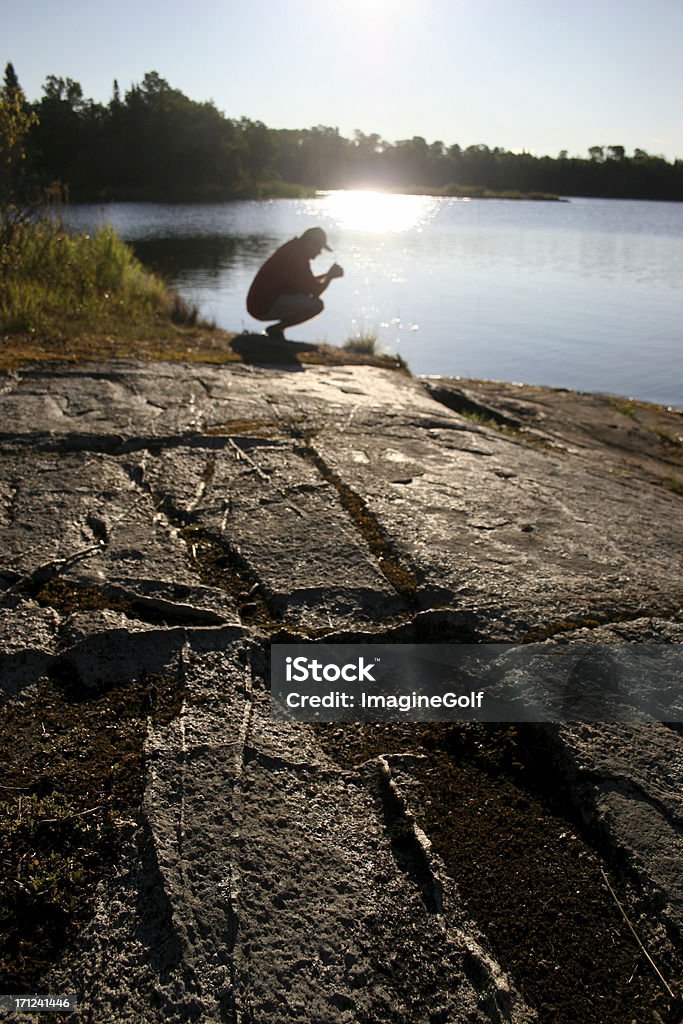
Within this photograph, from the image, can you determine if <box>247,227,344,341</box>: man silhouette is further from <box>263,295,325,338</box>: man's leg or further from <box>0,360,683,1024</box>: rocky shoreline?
<box>0,360,683,1024</box>: rocky shoreline

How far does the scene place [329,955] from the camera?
4.23 feet

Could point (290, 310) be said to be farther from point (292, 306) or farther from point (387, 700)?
point (387, 700)

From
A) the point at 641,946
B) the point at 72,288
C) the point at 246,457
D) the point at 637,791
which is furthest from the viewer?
the point at 72,288

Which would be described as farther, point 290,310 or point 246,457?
point 290,310

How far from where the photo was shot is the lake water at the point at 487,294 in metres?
10.9

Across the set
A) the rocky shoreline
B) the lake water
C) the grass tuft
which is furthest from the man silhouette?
the rocky shoreline

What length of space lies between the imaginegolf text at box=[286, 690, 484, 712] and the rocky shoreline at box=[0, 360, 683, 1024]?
75 millimetres

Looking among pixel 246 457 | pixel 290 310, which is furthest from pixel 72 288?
pixel 246 457

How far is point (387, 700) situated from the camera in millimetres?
1882

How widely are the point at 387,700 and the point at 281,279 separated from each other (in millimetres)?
5965

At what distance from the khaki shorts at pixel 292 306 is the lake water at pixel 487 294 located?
2.29 meters

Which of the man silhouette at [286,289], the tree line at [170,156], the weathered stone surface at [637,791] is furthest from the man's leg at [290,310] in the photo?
the tree line at [170,156]

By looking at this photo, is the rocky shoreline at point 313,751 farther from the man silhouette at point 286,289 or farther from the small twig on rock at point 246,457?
the man silhouette at point 286,289

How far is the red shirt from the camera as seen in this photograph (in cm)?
720
